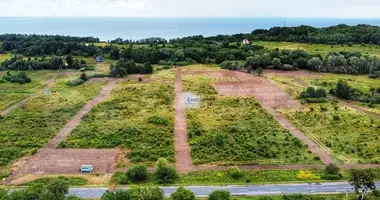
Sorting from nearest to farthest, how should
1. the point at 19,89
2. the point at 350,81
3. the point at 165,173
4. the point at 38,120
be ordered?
1. the point at 165,173
2. the point at 38,120
3. the point at 19,89
4. the point at 350,81

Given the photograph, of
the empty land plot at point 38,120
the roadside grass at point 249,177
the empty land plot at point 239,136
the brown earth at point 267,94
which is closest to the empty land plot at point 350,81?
the brown earth at point 267,94

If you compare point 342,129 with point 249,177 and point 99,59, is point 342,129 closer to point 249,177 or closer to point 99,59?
point 249,177

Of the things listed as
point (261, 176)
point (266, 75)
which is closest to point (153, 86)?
point (266, 75)

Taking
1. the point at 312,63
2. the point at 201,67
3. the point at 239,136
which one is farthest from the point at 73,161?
the point at 312,63

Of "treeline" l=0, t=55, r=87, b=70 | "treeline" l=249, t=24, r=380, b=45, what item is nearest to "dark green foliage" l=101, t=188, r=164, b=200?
"treeline" l=0, t=55, r=87, b=70

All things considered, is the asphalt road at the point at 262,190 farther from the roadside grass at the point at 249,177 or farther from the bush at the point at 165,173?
the bush at the point at 165,173

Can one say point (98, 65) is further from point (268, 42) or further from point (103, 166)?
point (103, 166)
